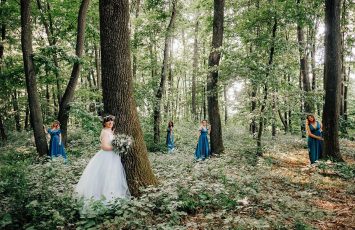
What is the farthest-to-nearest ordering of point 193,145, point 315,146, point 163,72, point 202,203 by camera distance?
point 193,145 < point 163,72 < point 315,146 < point 202,203

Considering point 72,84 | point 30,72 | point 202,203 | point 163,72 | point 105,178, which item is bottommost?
point 202,203

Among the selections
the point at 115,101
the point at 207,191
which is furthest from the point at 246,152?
the point at 115,101

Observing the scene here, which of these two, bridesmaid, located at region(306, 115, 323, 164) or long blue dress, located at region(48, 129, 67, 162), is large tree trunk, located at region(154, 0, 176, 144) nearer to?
long blue dress, located at region(48, 129, 67, 162)

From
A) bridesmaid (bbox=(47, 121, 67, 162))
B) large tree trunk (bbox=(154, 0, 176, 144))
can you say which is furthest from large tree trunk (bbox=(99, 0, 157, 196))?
large tree trunk (bbox=(154, 0, 176, 144))

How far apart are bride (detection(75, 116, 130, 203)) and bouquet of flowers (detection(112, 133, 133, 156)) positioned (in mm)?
109

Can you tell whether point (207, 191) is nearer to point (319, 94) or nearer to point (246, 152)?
point (246, 152)

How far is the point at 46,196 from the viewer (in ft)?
20.9

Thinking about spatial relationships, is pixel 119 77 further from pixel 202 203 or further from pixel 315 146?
pixel 315 146

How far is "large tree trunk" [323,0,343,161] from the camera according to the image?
10.0m

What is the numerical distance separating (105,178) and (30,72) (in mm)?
8449

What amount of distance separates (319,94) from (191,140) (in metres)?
10.2

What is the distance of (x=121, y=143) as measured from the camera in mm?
6449

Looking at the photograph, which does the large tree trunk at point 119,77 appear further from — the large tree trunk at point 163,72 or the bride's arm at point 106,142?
the large tree trunk at point 163,72

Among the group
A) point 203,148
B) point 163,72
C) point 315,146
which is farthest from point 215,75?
point 163,72
